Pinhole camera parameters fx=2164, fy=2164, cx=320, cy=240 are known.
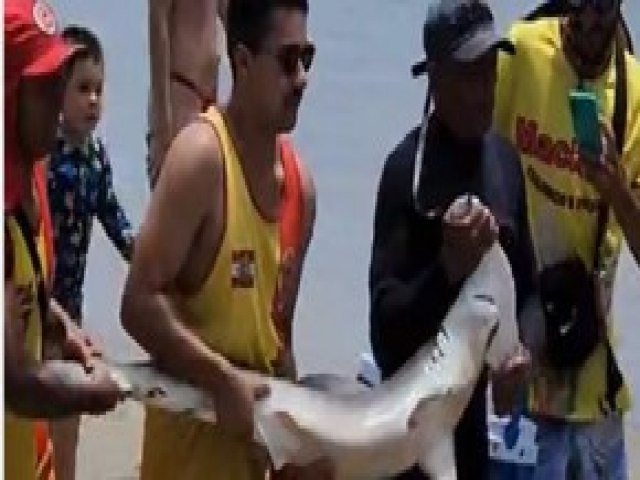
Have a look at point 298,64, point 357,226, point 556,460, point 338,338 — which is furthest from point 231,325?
point 357,226

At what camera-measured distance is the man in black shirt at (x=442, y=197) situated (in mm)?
4219

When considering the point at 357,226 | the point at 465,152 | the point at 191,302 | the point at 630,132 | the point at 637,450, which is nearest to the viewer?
the point at 191,302

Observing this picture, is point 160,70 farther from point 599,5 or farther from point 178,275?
point 599,5

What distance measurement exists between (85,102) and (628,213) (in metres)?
1.96

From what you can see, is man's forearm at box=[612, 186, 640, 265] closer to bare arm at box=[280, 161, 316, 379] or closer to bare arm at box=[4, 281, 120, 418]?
bare arm at box=[280, 161, 316, 379]

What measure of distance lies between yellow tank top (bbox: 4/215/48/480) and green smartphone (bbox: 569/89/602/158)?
1.41 meters

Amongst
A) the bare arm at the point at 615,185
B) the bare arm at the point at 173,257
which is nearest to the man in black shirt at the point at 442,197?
the bare arm at the point at 615,185

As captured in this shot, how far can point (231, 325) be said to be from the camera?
12.8ft

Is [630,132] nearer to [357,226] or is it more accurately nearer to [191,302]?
[191,302]

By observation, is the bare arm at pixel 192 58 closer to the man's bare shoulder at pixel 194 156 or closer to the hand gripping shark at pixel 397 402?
the man's bare shoulder at pixel 194 156

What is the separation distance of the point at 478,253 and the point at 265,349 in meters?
0.46

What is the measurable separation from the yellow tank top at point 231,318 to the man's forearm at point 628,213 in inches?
41.6

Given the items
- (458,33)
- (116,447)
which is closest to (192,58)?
(458,33)

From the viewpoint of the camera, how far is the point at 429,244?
168 inches
